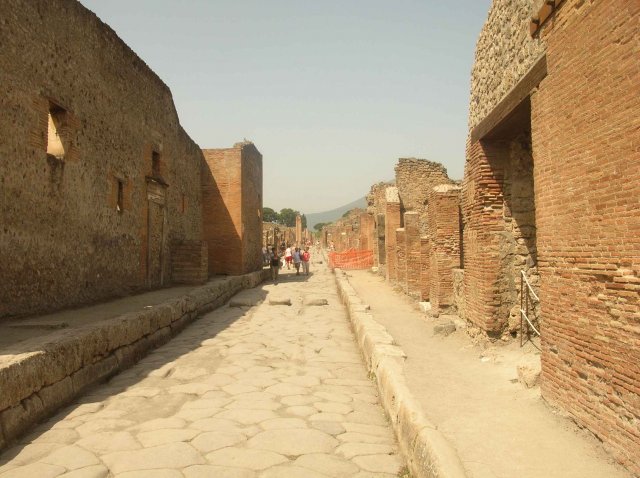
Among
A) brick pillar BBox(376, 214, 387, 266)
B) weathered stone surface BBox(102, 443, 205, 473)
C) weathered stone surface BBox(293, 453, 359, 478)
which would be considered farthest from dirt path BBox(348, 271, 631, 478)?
brick pillar BBox(376, 214, 387, 266)

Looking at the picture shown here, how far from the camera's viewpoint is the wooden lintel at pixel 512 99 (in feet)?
14.8

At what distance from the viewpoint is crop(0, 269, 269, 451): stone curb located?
3.72 m

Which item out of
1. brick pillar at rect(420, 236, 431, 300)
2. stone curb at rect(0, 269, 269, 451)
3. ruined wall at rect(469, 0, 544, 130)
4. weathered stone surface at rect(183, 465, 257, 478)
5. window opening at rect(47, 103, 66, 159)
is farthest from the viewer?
brick pillar at rect(420, 236, 431, 300)

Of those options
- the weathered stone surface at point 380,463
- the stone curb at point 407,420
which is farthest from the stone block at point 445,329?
the weathered stone surface at point 380,463

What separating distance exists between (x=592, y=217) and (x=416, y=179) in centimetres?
1719

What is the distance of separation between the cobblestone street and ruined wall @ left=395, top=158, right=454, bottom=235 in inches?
547

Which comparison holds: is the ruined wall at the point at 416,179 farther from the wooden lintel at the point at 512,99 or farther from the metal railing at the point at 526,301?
the metal railing at the point at 526,301

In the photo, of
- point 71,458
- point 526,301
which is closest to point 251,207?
point 526,301

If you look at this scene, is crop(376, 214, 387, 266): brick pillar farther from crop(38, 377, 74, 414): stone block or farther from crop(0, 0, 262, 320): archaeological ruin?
crop(38, 377, 74, 414): stone block

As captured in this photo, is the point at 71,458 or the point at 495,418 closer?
the point at 71,458

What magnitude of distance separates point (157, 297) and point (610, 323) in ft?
26.2

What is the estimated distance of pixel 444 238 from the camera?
30.1ft

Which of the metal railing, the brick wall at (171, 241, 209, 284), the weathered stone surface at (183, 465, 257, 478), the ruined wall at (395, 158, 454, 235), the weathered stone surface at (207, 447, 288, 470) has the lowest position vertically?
the weathered stone surface at (207, 447, 288, 470)

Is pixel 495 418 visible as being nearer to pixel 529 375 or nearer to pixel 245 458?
pixel 529 375
